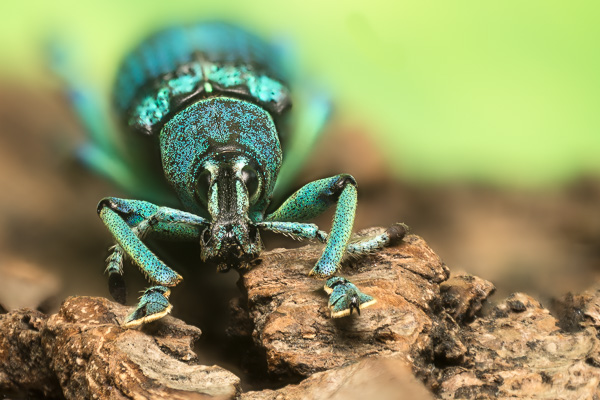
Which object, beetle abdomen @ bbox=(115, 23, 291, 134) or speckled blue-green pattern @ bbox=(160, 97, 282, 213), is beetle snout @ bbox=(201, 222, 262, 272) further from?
beetle abdomen @ bbox=(115, 23, 291, 134)

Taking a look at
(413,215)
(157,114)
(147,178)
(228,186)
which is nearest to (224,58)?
(157,114)

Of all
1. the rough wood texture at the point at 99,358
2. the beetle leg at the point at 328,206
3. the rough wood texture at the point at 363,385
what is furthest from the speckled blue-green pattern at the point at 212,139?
the rough wood texture at the point at 363,385

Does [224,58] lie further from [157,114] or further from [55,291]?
[55,291]

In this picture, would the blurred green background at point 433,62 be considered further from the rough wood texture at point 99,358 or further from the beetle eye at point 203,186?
the rough wood texture at point 99,358

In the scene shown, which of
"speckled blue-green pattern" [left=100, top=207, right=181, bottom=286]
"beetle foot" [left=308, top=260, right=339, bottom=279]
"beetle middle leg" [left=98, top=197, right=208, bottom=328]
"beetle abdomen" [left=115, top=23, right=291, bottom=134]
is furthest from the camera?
"beetle abdomen" [left=115, top=23, right=291, bottom=134]

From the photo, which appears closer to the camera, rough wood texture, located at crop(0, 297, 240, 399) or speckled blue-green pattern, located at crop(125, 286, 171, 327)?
rough wood texture, located at crop(0, 297, 240, 399)

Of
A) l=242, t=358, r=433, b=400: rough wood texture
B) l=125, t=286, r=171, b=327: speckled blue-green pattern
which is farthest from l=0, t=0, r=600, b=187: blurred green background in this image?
l=242, t=358, r=433, b=400: rough wood texture
